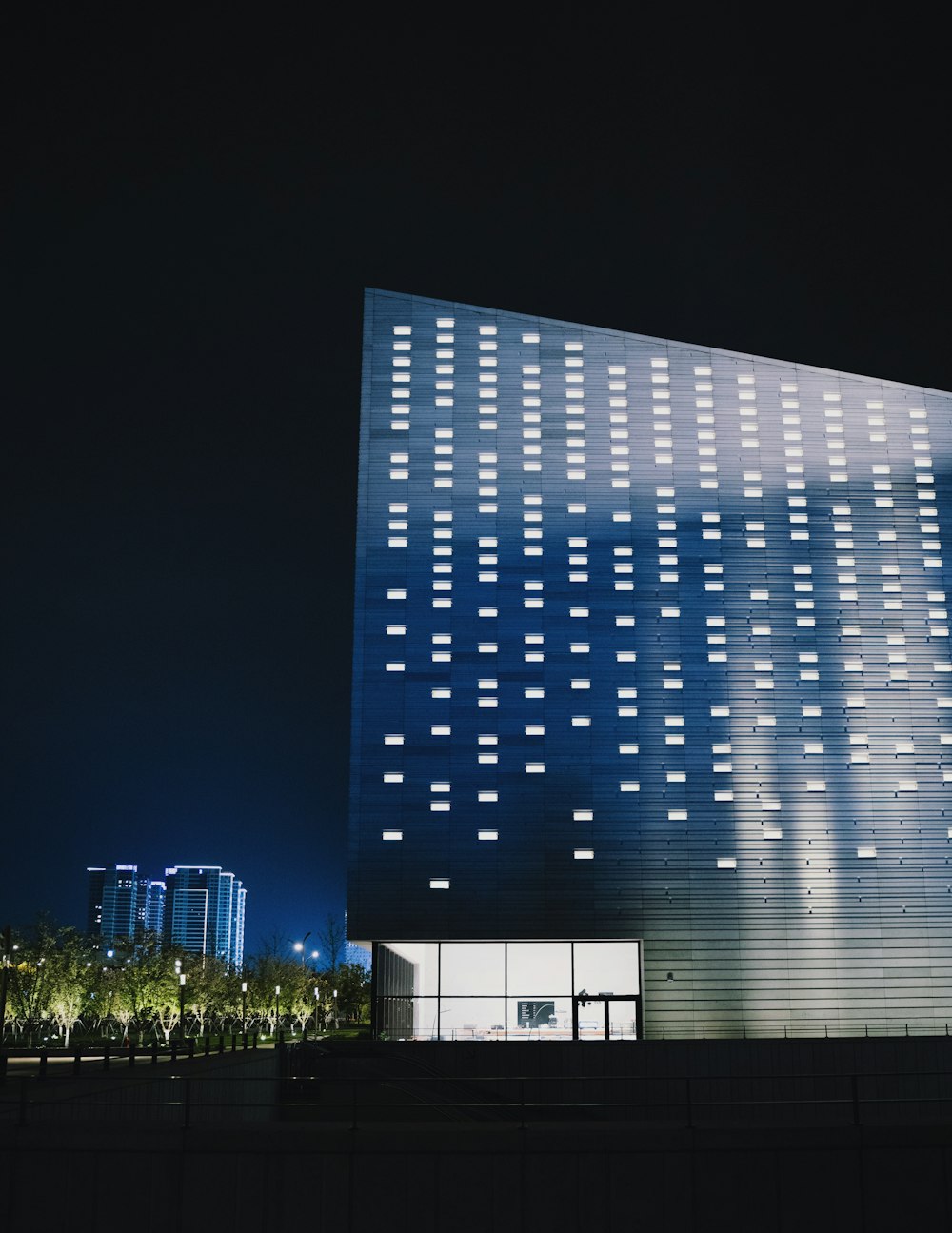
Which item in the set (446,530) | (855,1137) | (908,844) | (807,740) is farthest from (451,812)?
(855,1137)

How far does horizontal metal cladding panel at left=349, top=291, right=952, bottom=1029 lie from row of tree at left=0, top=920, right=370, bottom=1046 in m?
16.7

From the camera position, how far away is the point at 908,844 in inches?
2237

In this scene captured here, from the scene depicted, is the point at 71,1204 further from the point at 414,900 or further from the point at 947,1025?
the point at 947,1025

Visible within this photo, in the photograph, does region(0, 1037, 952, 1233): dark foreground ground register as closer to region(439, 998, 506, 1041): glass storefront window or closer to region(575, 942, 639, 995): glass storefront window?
region(439, 998, 506, 1041): glass storefront window

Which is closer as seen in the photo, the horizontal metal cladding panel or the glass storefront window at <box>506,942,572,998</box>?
the glass storefront window at <box>506,942,572,998</box>

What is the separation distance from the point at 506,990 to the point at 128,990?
1035 inches

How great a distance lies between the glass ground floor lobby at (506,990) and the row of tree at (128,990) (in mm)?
10670

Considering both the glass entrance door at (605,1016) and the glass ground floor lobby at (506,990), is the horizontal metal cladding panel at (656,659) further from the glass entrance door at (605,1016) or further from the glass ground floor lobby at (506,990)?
the glass ground floor lobby at (506,990)

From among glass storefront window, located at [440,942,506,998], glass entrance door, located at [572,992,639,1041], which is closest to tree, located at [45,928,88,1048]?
glass storefront window, located at [440,942,506,998]

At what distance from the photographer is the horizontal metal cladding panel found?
54750 millimetres

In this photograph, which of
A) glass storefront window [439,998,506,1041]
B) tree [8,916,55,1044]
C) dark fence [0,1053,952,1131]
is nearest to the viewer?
dark fence [0,1053,952,1131]

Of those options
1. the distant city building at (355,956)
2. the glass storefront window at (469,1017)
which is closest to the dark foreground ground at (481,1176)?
the glass storefront window at (469,1017)

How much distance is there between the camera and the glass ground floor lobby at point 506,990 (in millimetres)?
52812

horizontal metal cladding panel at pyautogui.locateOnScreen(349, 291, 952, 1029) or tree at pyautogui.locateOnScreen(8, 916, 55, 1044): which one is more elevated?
horizontal metal cladding panel at pyautogui.locateOnScreen(349, 291, 952, 1029)
